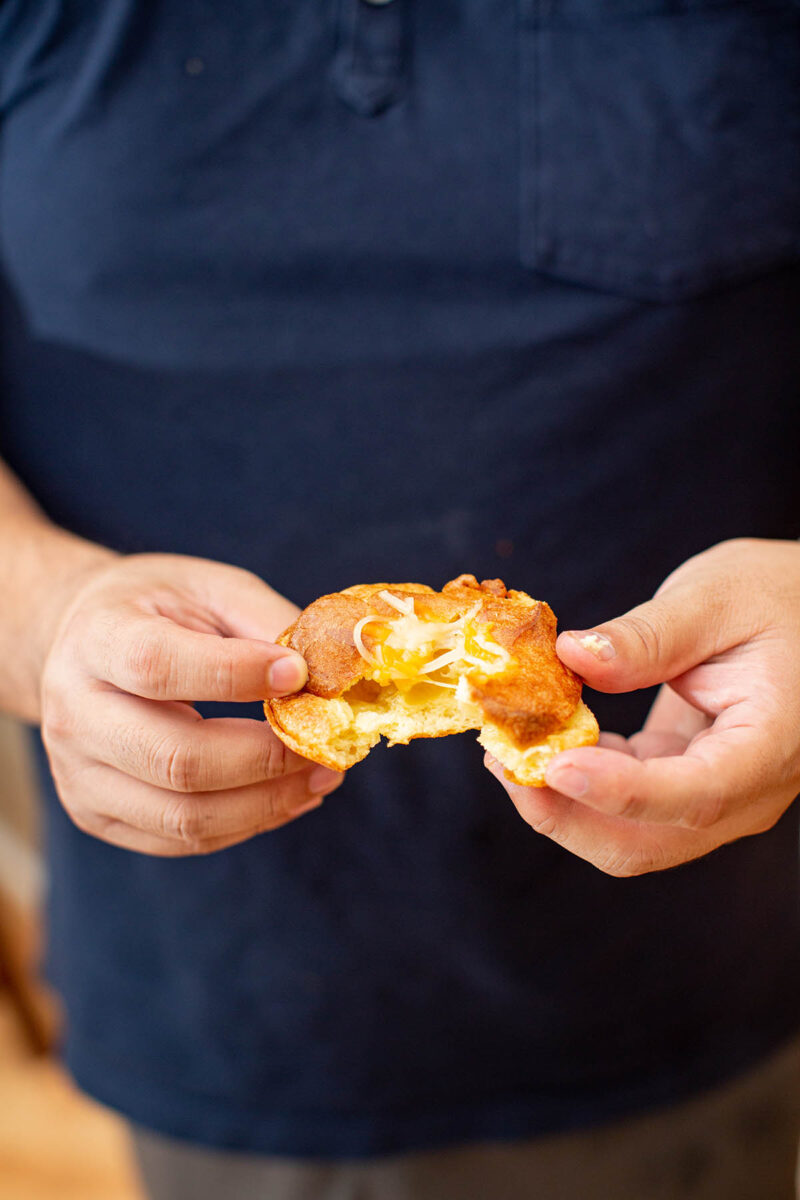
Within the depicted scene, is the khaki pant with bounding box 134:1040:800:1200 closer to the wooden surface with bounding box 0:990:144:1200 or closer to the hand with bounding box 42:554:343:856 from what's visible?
the hand with bounding box 42:554:343:856

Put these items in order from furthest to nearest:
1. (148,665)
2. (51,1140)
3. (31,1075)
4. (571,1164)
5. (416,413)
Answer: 1. (31,1075)
2. (51,1140)
3. (571,1164)
4. (416,413)
5. (148,665)

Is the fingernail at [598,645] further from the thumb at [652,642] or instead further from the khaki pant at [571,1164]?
the khaki pant at [571,1164]

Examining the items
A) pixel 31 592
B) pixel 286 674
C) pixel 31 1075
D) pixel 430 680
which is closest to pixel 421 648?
pixel 430 680

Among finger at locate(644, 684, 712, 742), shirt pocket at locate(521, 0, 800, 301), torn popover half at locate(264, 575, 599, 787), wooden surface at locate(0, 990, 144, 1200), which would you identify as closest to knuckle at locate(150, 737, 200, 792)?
torn popover half at locate(264, 575, 599, 787)

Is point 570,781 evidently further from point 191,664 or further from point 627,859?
point 191,664

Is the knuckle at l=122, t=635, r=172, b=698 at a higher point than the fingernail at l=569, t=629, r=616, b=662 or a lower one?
higher

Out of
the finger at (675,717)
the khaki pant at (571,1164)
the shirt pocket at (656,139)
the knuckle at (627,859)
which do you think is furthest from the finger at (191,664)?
the khaki pant at (571,1164)
